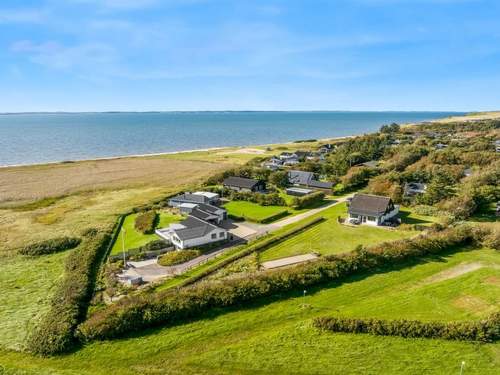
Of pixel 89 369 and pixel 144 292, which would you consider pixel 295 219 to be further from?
pixel 89 369

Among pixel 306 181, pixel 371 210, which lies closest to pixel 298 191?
pixel 306 181

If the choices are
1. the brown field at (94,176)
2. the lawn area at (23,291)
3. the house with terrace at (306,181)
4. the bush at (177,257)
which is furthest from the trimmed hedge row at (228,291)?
the brown field at (94,176)

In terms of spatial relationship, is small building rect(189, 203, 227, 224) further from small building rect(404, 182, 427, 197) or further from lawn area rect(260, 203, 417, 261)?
small building rect(404, 182, 427, 197)

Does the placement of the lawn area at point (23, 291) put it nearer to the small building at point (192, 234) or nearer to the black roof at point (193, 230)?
the small building at point (192, 234)

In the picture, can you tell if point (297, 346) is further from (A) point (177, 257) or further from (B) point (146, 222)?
(B) point (146, 222)

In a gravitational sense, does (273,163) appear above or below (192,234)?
above

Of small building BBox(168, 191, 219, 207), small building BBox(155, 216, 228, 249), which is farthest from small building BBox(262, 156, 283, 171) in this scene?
small building BBox(155, 216, 228, 249)
